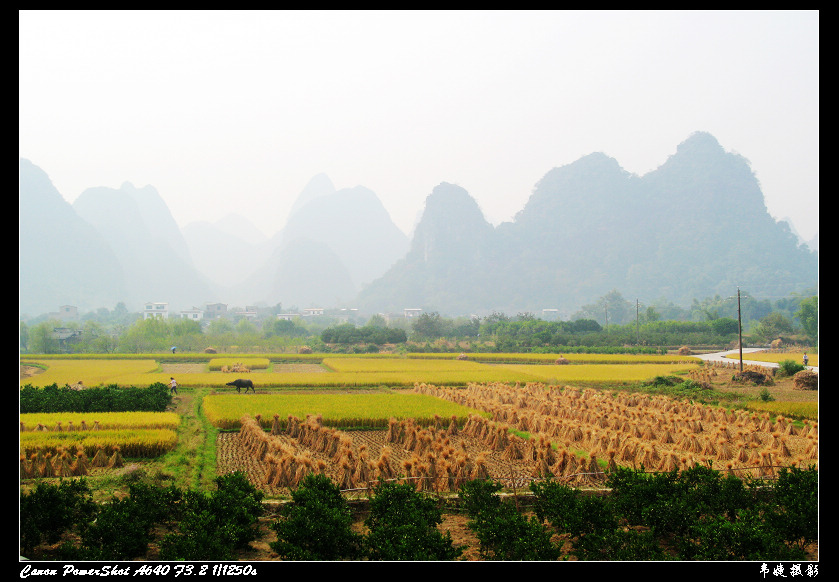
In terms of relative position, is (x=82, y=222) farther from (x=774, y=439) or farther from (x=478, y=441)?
(x=774, y=439)

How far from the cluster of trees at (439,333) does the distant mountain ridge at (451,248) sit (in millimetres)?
2110

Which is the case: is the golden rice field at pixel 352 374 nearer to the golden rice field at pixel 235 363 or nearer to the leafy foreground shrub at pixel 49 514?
the golden rice field at pixel 235 363

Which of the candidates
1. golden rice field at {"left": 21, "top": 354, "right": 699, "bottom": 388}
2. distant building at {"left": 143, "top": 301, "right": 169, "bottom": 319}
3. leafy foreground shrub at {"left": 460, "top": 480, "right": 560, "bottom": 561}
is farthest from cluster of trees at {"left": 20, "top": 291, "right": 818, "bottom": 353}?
leafy foreground shrub at {"left": 460, "top": 480, "right": 560, "bottom": 561}

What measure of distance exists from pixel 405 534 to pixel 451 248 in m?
25.3

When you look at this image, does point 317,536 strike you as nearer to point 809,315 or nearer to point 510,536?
point 510,536

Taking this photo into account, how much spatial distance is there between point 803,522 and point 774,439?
539 cm

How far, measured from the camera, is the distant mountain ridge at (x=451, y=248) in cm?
2478

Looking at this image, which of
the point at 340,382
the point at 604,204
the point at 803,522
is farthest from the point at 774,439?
the point at 604,204

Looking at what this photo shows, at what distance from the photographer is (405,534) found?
5.20 meters

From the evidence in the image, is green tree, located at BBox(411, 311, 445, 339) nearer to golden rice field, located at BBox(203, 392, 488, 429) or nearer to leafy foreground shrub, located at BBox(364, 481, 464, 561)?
golden rice field, located at BBox(203, 392, 488, 429)

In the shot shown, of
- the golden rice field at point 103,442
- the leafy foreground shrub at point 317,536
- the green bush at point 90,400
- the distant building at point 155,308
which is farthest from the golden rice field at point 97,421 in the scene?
the distant building at point 155,308

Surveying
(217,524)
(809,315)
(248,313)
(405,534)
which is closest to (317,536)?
(405,534)

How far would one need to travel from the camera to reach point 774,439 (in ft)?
33.8

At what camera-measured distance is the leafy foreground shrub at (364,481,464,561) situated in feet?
16.7
